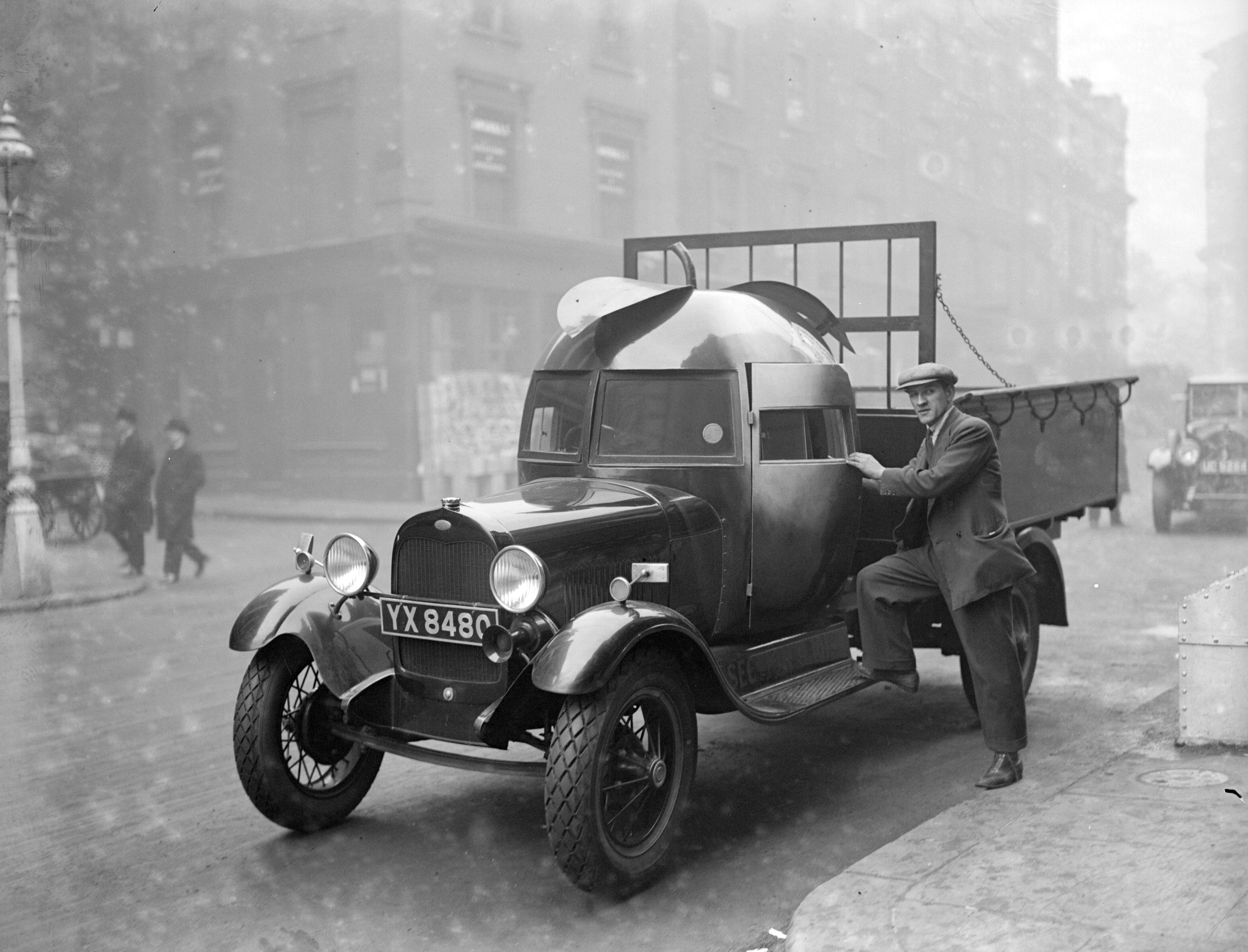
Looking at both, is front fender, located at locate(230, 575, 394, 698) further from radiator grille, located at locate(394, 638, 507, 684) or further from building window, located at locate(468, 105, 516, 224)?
building window, located at locate(468, 105, 516, 224)

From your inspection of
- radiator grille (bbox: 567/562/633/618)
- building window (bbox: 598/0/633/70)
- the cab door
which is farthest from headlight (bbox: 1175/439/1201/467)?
radiator grille (bbox: 567/562/633/618)

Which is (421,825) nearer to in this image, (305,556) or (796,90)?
(305,556)

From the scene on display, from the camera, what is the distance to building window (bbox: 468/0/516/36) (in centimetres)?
2184

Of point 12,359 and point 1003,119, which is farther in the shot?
point 1003,119

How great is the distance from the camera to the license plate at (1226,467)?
17.5m

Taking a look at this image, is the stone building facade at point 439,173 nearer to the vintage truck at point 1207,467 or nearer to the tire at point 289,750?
the vintage truck at point 1207,467

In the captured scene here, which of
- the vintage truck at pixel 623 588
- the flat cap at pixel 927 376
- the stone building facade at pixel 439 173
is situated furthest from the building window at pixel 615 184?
the flat cap at pixel 927 376

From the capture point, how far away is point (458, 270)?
73.5 feet

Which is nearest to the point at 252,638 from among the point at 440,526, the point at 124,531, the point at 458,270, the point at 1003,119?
the point at 440,526

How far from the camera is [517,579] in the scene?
4504 mm

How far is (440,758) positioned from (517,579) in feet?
2.42

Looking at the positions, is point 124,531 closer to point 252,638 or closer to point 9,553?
point 9,553

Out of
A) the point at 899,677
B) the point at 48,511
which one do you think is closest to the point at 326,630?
the point at 899,677

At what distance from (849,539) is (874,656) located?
0.71 metres
